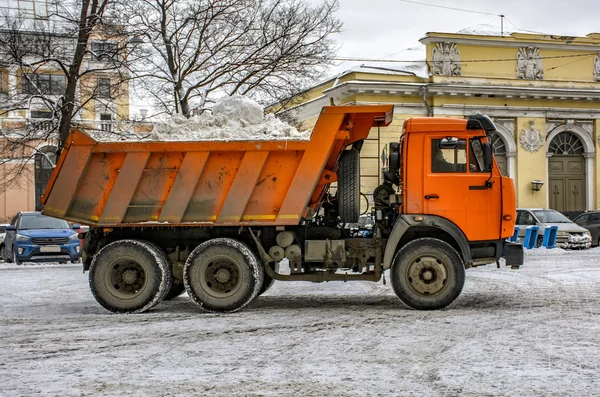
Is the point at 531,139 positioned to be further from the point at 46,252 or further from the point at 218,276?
the point at 218,276

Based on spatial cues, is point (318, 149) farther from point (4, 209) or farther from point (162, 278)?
point (4, 209)

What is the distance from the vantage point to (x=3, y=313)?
1158 centimetres

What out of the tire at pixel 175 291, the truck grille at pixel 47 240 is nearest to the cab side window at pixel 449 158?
the tire at pixel 175 291

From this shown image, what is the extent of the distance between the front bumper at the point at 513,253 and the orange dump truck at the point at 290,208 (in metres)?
0.02

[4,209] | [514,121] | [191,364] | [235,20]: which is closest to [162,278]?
[191,364]

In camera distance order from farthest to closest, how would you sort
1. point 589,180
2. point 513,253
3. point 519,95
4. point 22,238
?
point 589,180 → point 519,95 → point 22,238 → point 513,253

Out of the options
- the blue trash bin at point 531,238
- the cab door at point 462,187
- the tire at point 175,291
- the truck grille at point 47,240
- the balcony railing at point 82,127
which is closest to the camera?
the cab door at point 462,187

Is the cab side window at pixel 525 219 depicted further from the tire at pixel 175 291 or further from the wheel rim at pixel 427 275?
the wheel rim at pixel 427 275

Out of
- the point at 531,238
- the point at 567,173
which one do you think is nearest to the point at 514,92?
the point at 567,173

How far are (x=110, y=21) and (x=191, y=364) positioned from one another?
66.0ft

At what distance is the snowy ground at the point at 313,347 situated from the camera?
21.5 ft

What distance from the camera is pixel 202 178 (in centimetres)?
1118

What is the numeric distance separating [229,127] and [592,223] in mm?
21495

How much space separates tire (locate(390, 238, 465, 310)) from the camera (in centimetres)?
1096
